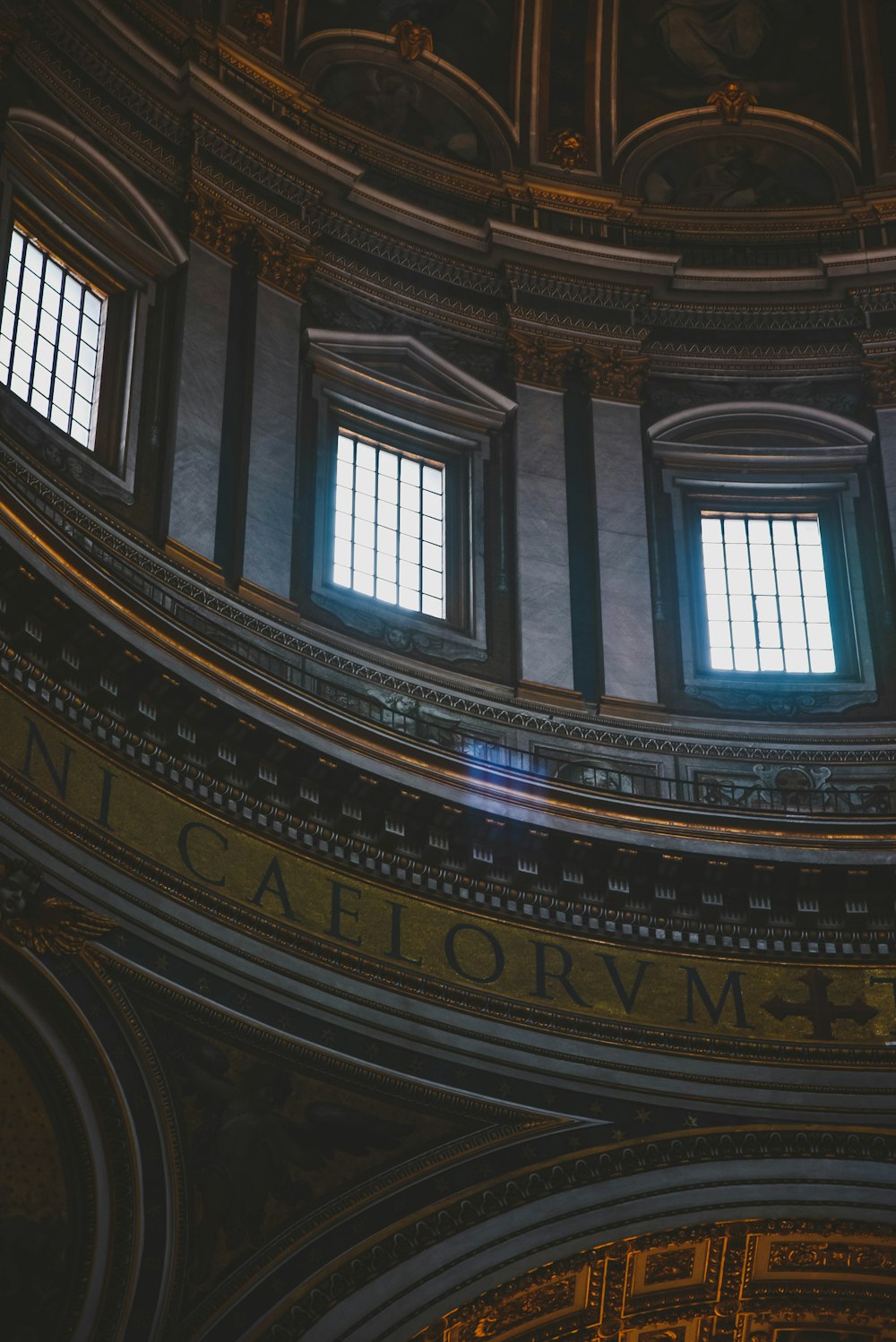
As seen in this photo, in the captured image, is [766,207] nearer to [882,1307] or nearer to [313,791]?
[313,791]

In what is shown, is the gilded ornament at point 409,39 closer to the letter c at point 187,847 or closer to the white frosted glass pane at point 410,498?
the white frosted glass pane at point 410,498

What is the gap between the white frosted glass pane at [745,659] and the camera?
90.9 feet

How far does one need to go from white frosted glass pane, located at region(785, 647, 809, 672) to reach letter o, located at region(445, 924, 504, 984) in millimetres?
5898

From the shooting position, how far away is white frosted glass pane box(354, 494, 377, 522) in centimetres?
2723

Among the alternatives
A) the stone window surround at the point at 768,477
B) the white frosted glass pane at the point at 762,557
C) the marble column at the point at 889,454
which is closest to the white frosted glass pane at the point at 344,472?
the stone window surround at the point at 768,477

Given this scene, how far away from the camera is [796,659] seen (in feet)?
91.3

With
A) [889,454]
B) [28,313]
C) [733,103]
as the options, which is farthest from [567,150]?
[28,313]

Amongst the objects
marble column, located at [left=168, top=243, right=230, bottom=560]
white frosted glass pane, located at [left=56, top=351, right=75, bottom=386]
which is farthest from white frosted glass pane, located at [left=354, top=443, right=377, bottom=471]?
white frosted glass pane, located at [left=56, top=351, right=75, bottom=386]

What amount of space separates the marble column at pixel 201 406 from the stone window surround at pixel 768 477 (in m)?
5.48

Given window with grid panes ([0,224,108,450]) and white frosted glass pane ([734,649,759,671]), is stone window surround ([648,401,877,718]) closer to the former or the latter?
white frosted glass pane ([734,649,759,671])

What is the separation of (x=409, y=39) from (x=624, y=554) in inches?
316

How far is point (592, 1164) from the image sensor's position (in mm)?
22344

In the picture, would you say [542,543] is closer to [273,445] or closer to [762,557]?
[762,557]

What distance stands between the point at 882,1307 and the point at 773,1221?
1781 mm
